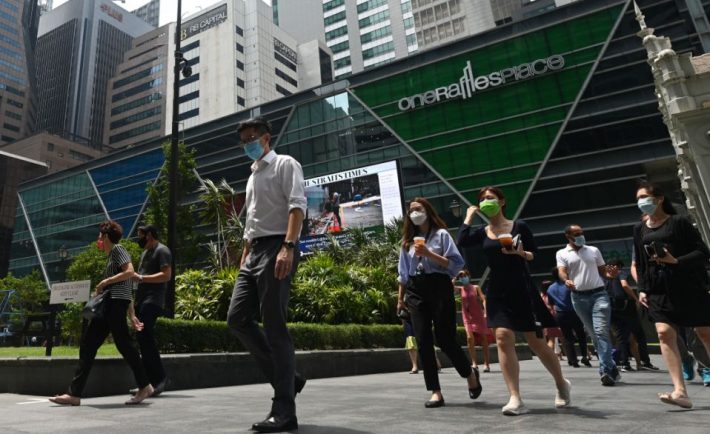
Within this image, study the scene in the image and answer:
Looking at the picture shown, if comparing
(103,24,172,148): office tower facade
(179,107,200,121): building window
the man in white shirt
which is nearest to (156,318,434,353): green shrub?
the man in white shirt

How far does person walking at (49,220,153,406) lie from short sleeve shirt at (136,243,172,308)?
0.86ft

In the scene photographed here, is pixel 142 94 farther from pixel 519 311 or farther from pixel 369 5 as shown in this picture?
pixel 519 311

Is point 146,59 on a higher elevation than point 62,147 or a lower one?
higher

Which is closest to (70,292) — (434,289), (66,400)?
(66,400)

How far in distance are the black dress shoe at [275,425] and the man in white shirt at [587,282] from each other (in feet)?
13.0

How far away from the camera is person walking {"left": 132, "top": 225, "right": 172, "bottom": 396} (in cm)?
483

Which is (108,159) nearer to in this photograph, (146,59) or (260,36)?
(260,36)

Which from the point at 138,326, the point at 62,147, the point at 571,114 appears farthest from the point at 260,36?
the point at 138,326

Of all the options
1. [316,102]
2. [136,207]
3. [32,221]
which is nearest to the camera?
[316,102]

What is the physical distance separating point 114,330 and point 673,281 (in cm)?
488

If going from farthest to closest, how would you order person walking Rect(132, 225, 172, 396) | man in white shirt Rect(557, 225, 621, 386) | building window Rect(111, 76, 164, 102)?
building window Rect(111, 76, 164, 102) → man in white shirt Rect(557, 225, 621, 386) → person walking Rect(132, 225, 172, 396)

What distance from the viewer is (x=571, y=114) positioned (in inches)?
1331

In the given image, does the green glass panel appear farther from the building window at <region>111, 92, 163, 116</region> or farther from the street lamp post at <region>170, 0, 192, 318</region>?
the building window at <region>111, 92, 163, 116</region>

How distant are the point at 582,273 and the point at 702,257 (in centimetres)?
201
